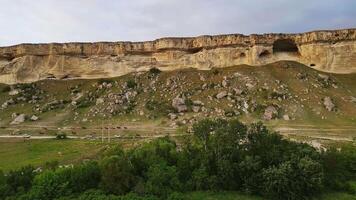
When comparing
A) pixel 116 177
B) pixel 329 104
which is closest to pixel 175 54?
pixel 329 104

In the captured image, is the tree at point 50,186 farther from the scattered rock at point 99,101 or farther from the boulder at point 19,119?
the scattered rock at point 99,101

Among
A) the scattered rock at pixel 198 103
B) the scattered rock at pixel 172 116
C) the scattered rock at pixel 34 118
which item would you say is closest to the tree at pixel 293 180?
the scattered rock at pixel 172 116

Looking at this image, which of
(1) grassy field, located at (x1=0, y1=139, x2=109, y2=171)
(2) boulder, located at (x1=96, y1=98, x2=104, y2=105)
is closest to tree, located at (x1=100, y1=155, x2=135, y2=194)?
(1) grassy field, located at (x1=0, y1=139, x2=109, y2=171)

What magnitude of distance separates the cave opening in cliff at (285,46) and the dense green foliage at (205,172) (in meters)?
35.3

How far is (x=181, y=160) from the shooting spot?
3181 cm

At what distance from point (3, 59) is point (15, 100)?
11904mm

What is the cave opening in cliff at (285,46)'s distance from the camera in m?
68.6

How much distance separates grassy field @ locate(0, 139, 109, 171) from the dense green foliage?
540 cm

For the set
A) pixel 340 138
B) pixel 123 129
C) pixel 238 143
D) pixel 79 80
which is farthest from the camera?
pixel 79 80

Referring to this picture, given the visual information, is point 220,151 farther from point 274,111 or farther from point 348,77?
point 348,77

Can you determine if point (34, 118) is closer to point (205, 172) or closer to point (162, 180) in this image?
point (205, 172)

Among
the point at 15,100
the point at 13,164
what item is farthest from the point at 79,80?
the point at 13,164

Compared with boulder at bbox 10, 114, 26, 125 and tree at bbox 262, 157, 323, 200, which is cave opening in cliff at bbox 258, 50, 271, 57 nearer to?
boulder at bbox 10, 114, 26, 125

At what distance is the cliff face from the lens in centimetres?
6662
